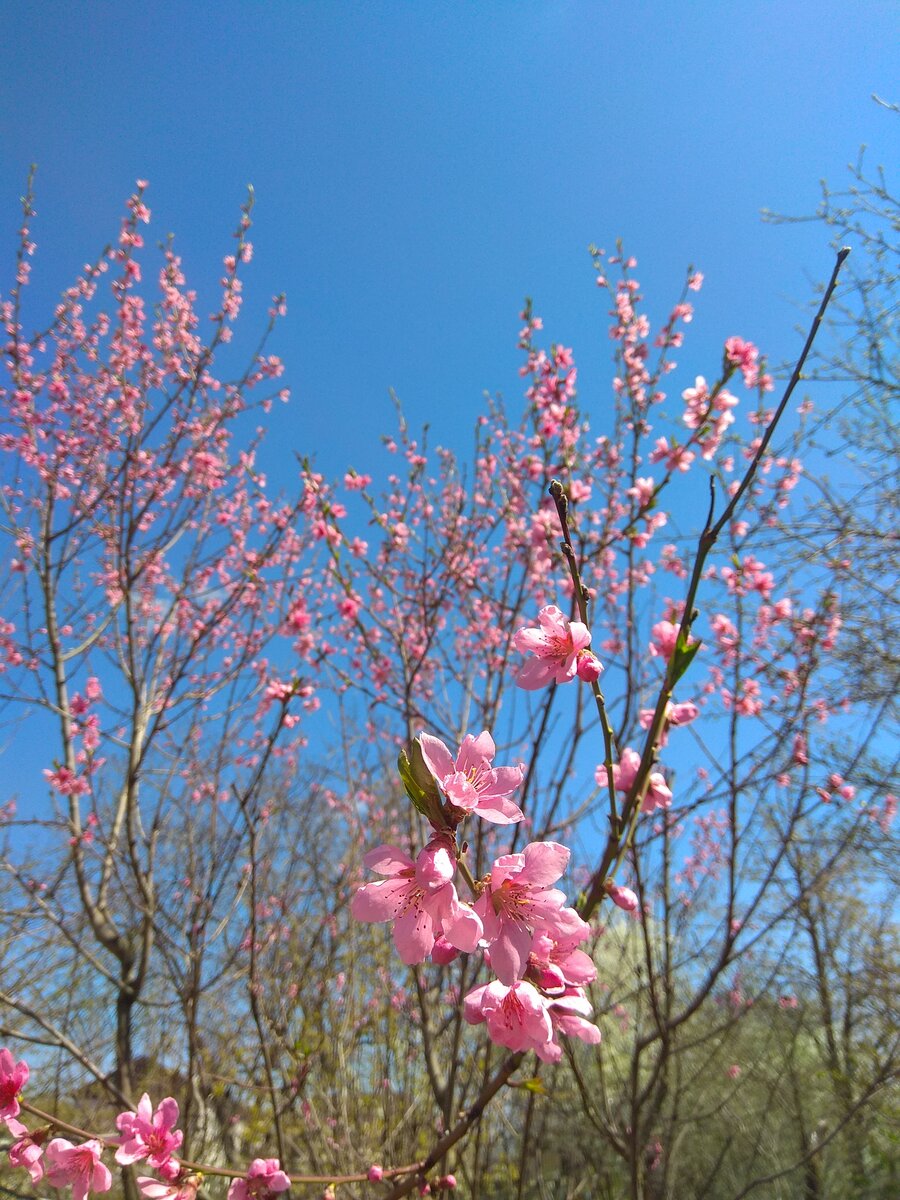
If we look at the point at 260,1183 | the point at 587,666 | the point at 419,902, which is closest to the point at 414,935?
the point at 419,902

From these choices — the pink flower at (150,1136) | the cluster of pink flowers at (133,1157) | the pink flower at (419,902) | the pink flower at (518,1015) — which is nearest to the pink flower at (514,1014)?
the pink flower at (518,1015)

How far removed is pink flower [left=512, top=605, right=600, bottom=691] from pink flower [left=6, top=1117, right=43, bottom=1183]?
132 cm

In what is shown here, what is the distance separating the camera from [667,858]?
2.79m

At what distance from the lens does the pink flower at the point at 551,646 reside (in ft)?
3.67

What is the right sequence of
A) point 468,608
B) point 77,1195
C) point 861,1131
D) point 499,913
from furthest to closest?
point 861,1131 < point 468,608 < point 77,1195 < point 499,913

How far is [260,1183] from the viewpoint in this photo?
125 centimetres

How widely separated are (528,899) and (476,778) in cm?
18

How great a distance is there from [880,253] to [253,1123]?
22.5 feet

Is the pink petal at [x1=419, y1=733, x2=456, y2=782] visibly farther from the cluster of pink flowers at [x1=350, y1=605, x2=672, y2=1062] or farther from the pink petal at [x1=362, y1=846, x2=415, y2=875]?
the pink petal at [x1=362, y1=846, x2=415, y2=875]

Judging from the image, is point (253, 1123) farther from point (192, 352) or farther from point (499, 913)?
point (192, 352)

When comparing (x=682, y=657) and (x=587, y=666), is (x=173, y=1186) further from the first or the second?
(x=682, y=657)

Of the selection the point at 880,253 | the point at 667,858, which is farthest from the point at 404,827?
the point at 880,253

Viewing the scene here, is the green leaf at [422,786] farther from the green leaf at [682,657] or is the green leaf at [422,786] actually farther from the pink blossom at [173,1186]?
the pink blossom at [173,1186]

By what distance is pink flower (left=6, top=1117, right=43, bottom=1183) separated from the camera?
4.28 feet
